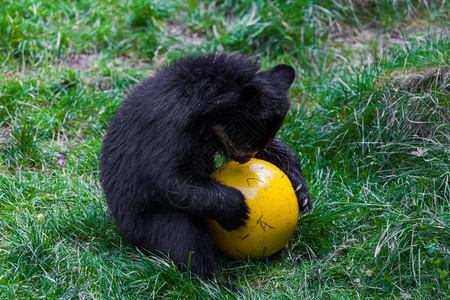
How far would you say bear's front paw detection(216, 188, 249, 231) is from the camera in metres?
3.89

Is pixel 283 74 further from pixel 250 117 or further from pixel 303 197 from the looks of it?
pixel 303 197

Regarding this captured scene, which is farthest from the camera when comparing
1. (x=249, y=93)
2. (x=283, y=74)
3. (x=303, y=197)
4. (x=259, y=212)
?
(x=303, y=197)

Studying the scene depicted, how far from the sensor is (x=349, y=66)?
21.4 feet

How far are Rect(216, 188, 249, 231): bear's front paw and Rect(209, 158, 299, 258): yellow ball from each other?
57 millimetres

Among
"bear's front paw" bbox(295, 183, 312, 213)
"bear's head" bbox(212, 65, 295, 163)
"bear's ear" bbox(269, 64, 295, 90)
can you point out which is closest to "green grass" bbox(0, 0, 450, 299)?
"bear's front paw" bbox(295, 183, 312, 213)

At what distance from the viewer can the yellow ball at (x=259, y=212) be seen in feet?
13.3

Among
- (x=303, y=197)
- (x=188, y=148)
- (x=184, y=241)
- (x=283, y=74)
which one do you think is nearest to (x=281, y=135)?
(x=303, y=197)

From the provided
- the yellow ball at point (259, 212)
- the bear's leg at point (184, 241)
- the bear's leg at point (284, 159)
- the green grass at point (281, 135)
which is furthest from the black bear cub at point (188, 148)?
the bear's leg at point (284, 159)

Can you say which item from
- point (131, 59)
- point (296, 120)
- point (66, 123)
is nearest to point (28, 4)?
point (131, 59)

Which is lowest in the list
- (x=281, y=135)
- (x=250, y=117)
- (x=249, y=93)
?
(x=281, y=135)

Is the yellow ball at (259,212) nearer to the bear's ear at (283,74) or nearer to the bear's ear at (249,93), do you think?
the bear's ear at (249,93)

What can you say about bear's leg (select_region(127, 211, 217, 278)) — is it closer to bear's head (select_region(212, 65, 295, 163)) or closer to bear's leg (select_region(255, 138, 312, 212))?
bear's head (select_region(212, 65, 295, 163))

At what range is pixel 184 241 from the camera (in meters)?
3.95

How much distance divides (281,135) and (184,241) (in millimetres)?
2215
